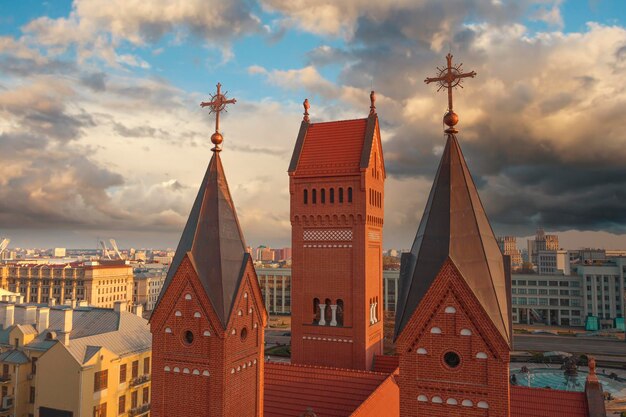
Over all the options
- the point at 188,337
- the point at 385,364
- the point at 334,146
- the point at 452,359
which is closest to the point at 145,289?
the point at 385,364

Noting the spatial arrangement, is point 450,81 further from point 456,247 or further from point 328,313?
point 328,313

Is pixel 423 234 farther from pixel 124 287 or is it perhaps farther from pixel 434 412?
pixel 124 287

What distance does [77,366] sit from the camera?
36.2 meters

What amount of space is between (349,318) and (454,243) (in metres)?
18.3

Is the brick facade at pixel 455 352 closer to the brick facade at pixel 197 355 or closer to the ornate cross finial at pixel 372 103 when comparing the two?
the brick facade at pixel 197 355

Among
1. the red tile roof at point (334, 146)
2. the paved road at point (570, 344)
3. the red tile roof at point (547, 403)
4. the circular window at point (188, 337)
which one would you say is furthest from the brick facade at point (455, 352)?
the paved road at point (570, 344)

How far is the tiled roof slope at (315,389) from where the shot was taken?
2480cm

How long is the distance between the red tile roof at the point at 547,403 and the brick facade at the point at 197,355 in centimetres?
1365

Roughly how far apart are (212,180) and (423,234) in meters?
9.88

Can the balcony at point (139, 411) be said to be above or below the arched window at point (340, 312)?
below

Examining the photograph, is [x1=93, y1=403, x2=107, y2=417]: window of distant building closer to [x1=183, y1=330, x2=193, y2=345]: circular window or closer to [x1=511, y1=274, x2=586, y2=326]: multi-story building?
[x1=183, y1=330, x2=193, y2=345]: circular window

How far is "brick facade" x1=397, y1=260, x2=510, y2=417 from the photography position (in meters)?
14.8

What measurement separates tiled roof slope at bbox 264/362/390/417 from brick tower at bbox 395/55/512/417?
10.1 m

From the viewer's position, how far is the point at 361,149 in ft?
109
